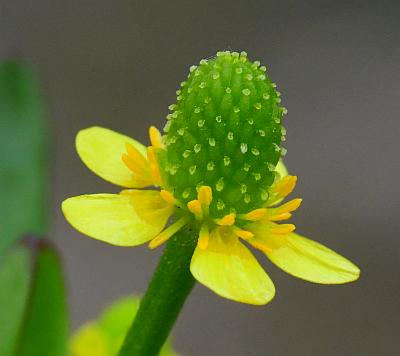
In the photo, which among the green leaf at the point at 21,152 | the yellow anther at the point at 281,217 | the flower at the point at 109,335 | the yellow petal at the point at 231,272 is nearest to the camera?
the yellow petal at the point at 231,272

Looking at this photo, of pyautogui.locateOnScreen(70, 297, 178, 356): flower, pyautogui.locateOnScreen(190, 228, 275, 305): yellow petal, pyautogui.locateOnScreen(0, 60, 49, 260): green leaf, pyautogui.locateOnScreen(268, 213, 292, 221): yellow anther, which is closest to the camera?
pyautogui.locateOnScreen(190, 228, 275, 305): yellow petal

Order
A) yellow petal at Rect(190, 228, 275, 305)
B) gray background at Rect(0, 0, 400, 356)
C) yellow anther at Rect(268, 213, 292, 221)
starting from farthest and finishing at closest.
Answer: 1. gray background at Rect(0, 0, 400, 356)
2. yellow anther at Rect(268, 213, 292, 221)
3. yellow petal at Rect(190, 228, 275, 305)

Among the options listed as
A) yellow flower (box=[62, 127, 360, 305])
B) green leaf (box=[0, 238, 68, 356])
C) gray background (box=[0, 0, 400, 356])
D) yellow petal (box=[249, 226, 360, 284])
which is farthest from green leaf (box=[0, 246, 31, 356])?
gray background (box=[0, 0, 400, 356])

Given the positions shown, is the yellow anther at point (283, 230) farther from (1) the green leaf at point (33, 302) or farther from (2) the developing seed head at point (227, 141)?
(1) the green leaf at point (33, 302)

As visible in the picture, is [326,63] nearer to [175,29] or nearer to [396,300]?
[175,29]

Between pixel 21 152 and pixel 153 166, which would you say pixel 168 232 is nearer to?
pixel 153 166

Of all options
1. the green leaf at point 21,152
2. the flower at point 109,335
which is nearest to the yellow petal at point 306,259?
the flower at point 109,335

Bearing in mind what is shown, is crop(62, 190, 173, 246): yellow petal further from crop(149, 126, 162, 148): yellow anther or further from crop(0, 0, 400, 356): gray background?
crop(0, 0, 400, 356): gray background

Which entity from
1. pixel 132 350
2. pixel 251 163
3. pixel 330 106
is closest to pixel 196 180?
pixel 251 163

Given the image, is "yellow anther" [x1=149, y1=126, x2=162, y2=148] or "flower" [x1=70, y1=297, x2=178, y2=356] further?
"flower" [x1=70, y1=297, x2=178, y2=356]
